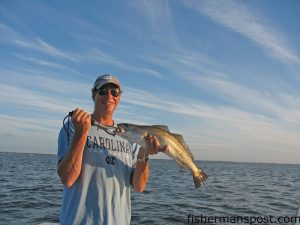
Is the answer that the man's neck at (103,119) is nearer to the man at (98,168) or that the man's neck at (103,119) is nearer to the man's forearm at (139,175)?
the man at (98,168)

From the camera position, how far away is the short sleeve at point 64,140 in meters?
3.85

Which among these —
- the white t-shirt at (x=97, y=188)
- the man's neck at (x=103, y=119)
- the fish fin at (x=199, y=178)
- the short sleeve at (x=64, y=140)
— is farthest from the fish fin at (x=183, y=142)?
the short sleeve at (x=64, y=140)

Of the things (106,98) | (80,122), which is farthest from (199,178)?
(80,122)

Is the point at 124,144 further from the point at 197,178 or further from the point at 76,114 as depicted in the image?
the point at 197,178

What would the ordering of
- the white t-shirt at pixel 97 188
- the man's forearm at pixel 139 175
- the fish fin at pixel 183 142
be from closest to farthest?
the white t-shirt at pixel 97 188 → the man's forearm at pixel 139 175 → the fish fin at pixel 183 142

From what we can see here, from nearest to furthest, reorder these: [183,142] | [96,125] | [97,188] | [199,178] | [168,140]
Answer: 1. [97,188]
2. [96,125]
3. [168,140]
4. [183,142]
5. [199,178]

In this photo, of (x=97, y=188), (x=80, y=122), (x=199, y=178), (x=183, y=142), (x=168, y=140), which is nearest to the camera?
(x=80, y=122)

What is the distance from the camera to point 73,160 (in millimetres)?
3602

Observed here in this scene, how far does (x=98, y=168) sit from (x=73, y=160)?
36 cm

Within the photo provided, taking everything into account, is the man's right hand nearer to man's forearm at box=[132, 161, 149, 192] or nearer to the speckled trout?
the speckled trout

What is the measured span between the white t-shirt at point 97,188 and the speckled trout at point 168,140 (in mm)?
407

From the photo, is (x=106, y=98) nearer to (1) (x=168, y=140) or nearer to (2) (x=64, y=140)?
(2) (x=64, y=140)

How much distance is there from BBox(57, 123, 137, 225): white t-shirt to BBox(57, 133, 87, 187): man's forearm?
0.57 feet

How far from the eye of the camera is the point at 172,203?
18125 mm
